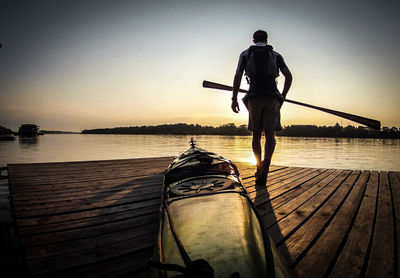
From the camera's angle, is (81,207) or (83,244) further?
(81,207)

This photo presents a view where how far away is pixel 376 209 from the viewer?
2.81m

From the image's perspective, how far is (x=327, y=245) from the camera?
1.88 metres

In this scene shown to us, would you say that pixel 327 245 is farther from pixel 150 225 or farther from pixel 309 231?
pixel 150 225

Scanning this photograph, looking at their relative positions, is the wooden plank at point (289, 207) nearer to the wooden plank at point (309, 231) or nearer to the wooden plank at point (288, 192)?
the wooden plank at point (288, 192)

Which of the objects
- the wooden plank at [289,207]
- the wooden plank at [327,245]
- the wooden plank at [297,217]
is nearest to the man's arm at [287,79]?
the wooden plank at [289,207]

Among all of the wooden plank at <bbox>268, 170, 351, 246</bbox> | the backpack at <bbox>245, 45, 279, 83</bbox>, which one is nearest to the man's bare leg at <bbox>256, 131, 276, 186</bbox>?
the wooden plank at <bbox>268, 170, 351, 246</bbox>

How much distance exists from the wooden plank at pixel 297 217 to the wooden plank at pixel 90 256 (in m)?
1.23

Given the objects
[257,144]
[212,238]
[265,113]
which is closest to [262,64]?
[265,113]

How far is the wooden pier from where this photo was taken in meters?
1.62

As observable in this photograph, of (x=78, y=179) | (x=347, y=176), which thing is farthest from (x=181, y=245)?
(x=347, y=176)

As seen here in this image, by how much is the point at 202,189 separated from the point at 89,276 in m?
1.12

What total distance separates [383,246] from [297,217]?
31.9 inches

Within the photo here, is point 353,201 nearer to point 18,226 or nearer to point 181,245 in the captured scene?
point 181,245

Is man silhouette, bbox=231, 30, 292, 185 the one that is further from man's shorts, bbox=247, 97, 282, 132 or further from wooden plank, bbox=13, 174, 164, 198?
wooden plank, bbox=13, 174, 164, 198
